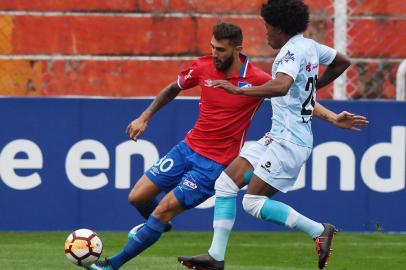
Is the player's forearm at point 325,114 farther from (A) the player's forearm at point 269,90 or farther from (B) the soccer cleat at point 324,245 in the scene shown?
(A) the player's forearm at point 269,90

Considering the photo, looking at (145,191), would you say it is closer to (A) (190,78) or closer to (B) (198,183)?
(B) (198,183)

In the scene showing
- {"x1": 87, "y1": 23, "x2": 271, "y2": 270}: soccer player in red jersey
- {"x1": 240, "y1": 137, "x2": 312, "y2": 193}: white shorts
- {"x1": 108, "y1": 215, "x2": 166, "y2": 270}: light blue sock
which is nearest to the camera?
{"x1": 240, "y1": 137, "x2": 312, "y2": 193}: white shorts

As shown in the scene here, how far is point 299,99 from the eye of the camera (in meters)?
8.48

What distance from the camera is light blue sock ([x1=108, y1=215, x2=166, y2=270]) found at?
879 centimetres

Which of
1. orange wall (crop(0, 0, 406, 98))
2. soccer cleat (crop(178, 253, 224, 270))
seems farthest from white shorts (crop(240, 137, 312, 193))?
orange wall (crop(0, 0, 406, 98))

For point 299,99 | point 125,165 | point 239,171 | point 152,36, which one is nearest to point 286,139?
point 299,99

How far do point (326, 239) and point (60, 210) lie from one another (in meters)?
4.23

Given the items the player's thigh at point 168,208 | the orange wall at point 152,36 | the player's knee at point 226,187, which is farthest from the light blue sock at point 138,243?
the orange wall at point 152,36

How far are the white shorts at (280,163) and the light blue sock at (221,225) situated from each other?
397 mm

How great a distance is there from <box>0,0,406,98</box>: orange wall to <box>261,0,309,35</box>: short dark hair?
555 cm

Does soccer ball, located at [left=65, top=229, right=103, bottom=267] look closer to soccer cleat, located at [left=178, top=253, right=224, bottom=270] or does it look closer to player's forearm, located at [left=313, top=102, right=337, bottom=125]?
soccer cleat, located at [left=178, top=253, right=224, bottom=270]

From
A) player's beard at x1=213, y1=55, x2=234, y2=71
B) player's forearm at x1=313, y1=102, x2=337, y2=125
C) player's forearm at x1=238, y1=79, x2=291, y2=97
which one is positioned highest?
player's forearm at x1=238, y1=79, x2=291, y2=97

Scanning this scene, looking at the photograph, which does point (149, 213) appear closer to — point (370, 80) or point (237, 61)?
point (237, 61)

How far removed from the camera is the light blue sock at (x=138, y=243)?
28.8ft
